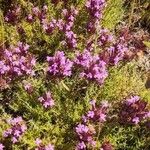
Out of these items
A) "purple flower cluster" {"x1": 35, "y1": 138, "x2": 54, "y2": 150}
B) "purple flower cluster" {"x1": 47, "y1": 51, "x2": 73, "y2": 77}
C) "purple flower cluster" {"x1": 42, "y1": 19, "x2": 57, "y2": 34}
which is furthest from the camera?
"purple flower cluster" {"x1": 42, "y1": 19, "x2": 57, "y2": 34}

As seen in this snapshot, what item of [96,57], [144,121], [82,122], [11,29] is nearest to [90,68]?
[96,57]

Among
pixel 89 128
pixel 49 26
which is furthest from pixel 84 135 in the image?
pixel 49 26

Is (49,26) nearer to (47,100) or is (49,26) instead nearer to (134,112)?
(47,100)

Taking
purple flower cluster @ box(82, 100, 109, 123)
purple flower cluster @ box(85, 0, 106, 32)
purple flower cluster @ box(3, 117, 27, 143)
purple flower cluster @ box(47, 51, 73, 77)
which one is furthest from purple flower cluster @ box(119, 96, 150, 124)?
purple flower cluster @ box(85, 0, 106, 32)

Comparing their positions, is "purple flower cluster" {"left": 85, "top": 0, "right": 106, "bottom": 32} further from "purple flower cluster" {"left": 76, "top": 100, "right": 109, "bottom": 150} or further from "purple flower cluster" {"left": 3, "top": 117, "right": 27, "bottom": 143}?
"purple flower cluster" {"left": 3, "top": 117, "right": 27, "bottom": 143}

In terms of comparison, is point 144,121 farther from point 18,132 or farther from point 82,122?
point 18,132

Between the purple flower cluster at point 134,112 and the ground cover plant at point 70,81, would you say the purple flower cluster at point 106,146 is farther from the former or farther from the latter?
the purple flower cluster at point 134,112

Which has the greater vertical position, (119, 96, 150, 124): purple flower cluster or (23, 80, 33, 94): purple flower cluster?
(23, 80, 33, 94): purple flower cluster
